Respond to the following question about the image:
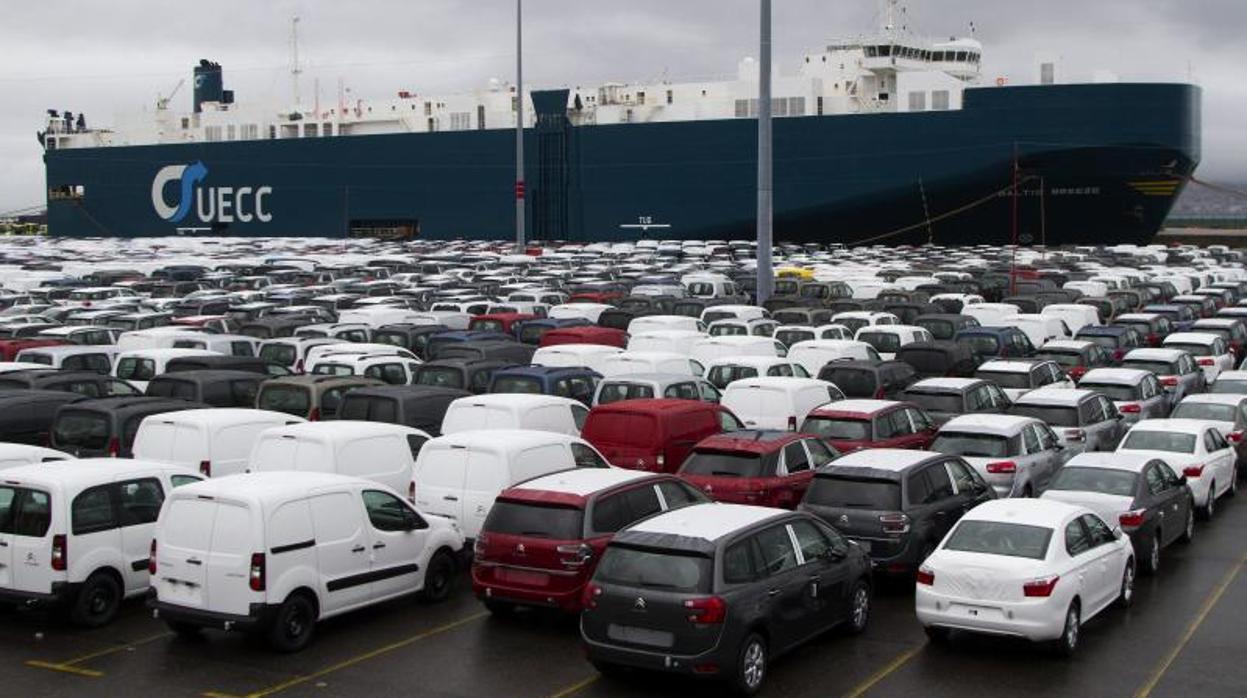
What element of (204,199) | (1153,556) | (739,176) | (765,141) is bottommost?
(1153,556)

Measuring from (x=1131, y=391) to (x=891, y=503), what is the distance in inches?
391

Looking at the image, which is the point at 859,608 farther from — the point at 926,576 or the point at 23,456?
the point at 23,456

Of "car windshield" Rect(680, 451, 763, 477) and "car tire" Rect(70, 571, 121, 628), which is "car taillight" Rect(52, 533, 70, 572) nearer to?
"car tire" Rect(70, 571, 121, 628)

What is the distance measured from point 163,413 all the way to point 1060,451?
1081cm

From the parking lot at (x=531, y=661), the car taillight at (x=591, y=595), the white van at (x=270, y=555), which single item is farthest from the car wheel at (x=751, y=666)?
the white van at (x=270, y=555)

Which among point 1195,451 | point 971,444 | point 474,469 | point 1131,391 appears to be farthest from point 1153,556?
point 1131,391

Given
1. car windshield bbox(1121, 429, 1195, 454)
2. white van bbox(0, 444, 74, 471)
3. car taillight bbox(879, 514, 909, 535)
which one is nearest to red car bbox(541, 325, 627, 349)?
car windshield bbox(1121, 429, 1195, 454)

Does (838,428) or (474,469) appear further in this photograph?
(838,428)

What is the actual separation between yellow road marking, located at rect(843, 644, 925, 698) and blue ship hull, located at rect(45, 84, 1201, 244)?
60943 millimetres

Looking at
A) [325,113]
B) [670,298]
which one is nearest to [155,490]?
[670,298]

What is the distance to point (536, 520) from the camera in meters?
11.5

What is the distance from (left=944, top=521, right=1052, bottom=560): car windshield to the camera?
11031 mm

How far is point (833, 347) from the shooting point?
23.7m

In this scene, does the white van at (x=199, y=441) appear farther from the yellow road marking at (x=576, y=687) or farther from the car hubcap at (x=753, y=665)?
the car hubcap at (x=753, y=665)
